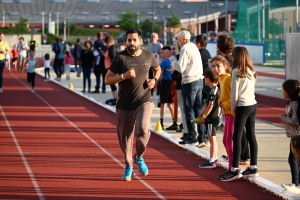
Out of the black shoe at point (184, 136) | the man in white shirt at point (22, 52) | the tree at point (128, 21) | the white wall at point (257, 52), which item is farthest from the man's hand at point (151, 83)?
the tree at point (128, 21)

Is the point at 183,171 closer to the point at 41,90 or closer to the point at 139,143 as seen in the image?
the point at 139,143

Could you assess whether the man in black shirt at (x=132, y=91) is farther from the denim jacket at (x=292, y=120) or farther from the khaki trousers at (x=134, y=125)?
the denim jacket at (x=292, y=120)

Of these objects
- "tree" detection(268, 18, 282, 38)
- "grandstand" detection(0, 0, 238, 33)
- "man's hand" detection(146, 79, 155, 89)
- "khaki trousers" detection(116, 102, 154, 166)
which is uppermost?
"grandstand" detection(0, 0, 238, 33)

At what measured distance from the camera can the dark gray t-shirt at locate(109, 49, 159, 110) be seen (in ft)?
34.8

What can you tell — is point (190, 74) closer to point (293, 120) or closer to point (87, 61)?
point (293, 120)

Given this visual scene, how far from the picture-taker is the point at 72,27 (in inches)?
4112

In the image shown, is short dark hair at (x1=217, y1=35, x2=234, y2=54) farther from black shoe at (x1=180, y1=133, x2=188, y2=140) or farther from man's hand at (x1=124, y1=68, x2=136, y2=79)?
black shoe at (x1=180, y1=133, x2=188, y2=140)

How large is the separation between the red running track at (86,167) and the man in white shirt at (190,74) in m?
0.79

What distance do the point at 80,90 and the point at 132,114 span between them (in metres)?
18.8

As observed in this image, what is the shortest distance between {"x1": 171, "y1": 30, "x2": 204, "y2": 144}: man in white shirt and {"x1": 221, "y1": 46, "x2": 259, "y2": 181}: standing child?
3.06 metres

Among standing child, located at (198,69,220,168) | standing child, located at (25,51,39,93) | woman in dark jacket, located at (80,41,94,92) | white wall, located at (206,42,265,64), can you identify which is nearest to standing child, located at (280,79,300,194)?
standing child, located at (198,69,220,168)

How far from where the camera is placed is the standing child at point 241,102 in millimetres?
10406

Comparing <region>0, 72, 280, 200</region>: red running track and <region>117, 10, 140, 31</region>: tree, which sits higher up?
<region>117, 10, 140, 31</region>: tree

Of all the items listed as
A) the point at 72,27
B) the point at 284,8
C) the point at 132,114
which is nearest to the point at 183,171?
the point at 132,114
